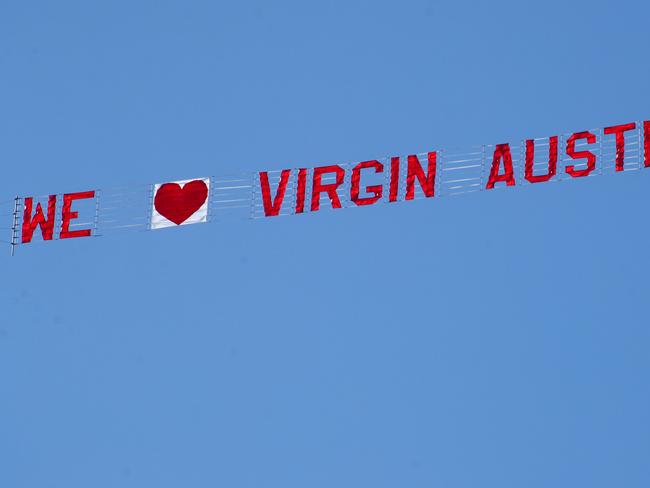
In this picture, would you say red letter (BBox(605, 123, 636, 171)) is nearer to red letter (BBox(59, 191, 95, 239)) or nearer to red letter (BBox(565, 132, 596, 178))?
red letter (BBox(565, 132, 596, 178))

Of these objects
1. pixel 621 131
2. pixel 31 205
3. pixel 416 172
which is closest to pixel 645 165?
pixel 621 131

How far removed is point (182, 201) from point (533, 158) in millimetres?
11132

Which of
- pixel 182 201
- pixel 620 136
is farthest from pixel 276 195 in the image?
pixel 620 136

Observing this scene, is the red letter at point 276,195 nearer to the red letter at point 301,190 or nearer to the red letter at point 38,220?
the red letter at point 301,190

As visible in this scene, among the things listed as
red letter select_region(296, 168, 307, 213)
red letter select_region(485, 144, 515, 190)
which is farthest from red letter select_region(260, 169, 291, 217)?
red letter select_region(485, 144, 515, 190)

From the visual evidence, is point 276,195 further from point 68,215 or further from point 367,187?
point 68,215

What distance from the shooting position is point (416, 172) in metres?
59.1

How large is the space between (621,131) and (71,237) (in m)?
17.8

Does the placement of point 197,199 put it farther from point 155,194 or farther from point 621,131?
point 621,131

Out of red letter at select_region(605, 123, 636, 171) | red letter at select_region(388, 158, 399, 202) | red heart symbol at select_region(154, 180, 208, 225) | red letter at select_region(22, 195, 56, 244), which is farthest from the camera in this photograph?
red letter at select_region(22, 195, 56, 244)

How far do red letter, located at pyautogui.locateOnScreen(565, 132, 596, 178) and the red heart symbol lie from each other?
1142cm

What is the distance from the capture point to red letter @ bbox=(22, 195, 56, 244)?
204 feet

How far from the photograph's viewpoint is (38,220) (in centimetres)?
6209

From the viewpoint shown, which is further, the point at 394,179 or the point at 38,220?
the point at 38,220
